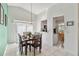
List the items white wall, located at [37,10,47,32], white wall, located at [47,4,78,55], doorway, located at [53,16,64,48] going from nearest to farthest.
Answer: white wall, located at [47,4,78,55], white wall, located at [37,10,47,32], doorway, located at [53,16,64,48]

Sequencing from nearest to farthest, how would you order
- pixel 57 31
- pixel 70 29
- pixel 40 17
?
1. pixel 70 29
2. pixel 40 17
3. pixel 57 31

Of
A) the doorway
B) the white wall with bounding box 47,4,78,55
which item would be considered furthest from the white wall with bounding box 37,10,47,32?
the white wall with bounding box 47,4,78,55

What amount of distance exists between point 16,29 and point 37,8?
1652 millimetres

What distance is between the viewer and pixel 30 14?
231 inches

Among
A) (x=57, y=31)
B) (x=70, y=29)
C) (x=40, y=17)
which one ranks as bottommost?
(x=57, y=31)

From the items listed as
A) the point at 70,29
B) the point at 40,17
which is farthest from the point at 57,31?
the point at 70,29

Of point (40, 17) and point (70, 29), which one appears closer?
point (70, 29)

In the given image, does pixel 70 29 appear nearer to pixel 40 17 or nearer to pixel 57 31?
pixel 40 17

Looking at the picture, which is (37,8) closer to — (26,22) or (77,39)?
(26,22)

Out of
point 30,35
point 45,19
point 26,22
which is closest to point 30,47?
point 30,35

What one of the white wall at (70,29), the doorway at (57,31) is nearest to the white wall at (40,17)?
the doorway at (57,31)

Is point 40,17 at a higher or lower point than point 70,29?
higher

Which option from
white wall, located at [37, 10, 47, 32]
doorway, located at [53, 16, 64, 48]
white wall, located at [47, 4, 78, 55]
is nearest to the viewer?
white wall, located at [47, 4, 78, 55]

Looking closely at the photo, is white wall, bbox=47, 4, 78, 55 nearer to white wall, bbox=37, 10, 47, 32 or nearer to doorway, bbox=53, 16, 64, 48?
white wall, bbox=37, 10, 47, 32
